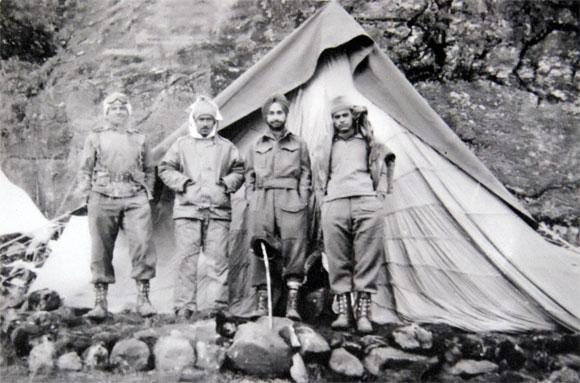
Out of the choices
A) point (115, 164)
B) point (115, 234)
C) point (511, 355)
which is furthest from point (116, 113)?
point (511, 355)

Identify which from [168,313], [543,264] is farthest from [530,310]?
[168,313]

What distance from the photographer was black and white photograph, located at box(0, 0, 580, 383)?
3.57 meters

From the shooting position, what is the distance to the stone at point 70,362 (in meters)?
3.50

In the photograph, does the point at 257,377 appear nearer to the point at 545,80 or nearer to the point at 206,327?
the point at 206,327

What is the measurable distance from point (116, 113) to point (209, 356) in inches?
58.7

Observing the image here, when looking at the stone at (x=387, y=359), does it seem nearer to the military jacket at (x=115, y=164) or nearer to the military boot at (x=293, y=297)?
the military boot at (x=293, y=297)

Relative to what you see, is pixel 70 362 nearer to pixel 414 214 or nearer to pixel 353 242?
pixel 353 242

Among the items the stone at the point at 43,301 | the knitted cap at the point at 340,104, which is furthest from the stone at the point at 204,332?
the knitted cap at the point at 340,104

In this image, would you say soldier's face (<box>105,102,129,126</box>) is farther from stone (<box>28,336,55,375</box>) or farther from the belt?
stone (<box>28,336,55,375</box>)

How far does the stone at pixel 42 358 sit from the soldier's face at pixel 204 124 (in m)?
1.40

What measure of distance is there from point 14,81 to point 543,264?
3.83 m

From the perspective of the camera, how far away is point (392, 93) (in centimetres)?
425

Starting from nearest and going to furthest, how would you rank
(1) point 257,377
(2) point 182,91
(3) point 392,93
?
(1) point 257,377, (3) point 392,93, (2) point 182,91

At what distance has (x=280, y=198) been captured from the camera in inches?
151
